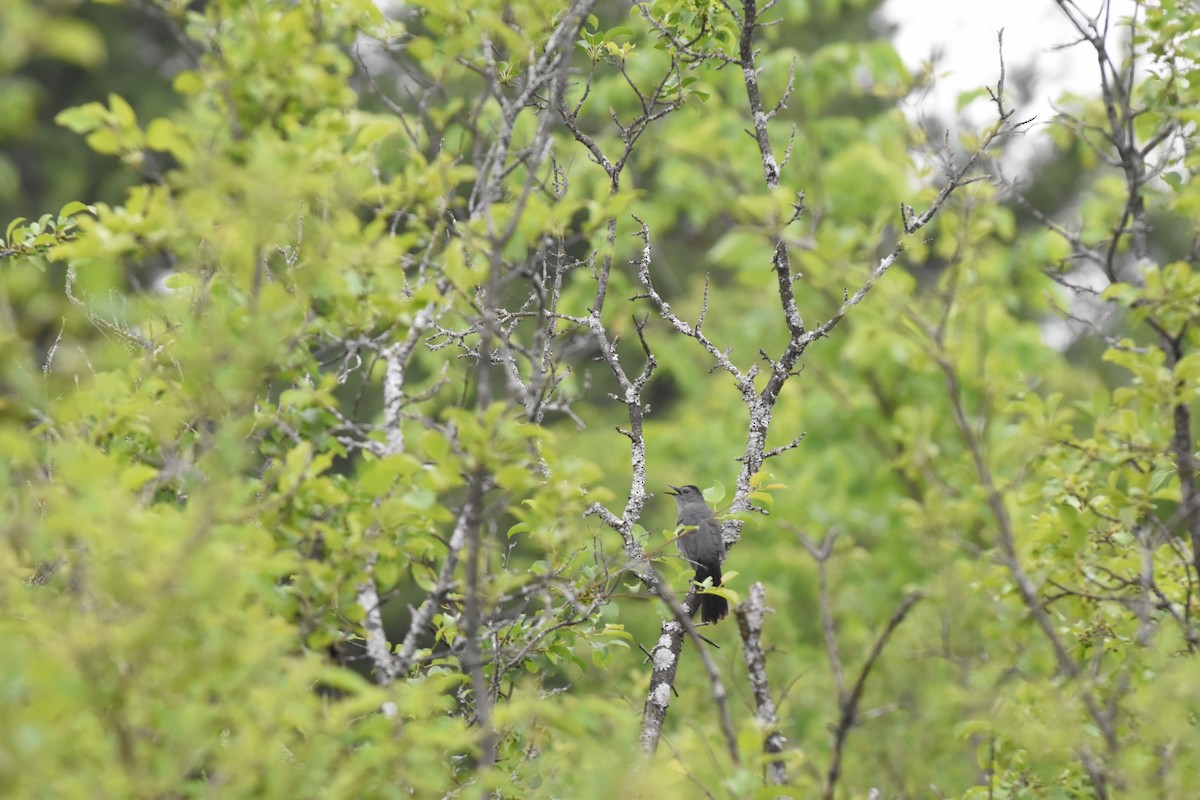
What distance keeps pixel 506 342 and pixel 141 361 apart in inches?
40.0

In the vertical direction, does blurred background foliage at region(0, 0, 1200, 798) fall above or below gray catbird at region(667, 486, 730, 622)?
below

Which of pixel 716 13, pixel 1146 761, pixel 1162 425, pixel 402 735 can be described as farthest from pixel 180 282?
pixel 1162 425

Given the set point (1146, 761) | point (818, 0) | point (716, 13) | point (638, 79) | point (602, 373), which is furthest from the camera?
point (602, 373)

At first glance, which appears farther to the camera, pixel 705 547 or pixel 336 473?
pixel 705 547

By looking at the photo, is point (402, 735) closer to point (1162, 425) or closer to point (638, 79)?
point (1162, 425)

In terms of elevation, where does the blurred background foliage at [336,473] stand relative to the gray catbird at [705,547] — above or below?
below

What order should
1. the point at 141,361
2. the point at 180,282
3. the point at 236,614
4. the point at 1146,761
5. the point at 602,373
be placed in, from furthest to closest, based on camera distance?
the point at 602,373
the point at 1146,761
the point at 141,361
the point at 180,282
the point at 236,614

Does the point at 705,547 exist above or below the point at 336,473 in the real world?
above

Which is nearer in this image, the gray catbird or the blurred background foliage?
the blurred background foliage

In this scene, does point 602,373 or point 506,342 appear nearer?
point 506,342

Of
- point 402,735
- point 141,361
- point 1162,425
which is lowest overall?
point 402,735

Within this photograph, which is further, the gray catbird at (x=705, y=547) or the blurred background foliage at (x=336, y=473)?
the gray catbird at (x=705, y=547)

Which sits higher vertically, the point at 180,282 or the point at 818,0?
the point at 818,0

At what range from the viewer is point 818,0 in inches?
620
